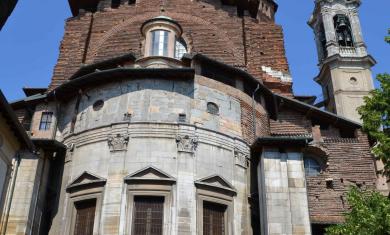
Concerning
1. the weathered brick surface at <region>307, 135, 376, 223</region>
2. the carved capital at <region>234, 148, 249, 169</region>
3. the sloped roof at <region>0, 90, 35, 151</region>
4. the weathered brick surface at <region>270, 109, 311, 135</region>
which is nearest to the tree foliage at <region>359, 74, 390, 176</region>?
the carved capital at <region>234, 148, 249, 169</region>

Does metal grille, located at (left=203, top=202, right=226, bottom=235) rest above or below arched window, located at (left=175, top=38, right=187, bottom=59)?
below

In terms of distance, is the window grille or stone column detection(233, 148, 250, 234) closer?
stone column detection(233, 148, 250, 234)

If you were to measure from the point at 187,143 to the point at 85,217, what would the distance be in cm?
510

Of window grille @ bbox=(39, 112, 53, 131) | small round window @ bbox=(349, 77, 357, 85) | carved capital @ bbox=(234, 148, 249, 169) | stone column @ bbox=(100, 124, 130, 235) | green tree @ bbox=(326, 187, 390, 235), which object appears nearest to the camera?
green tree @ bbox=(326, 187, 390, 235)

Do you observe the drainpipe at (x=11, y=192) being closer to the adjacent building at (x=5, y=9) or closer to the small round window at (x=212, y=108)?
the small round window at (x=212, y=108)

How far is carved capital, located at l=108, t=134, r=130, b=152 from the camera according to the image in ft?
63.7

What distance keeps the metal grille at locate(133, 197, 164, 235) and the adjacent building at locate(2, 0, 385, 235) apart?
0.13ft

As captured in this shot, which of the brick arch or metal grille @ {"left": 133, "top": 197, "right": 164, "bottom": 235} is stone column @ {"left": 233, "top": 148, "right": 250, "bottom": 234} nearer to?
metal grille @ {"left": 133, "top": 197, "right": 164, "bottom": 235}

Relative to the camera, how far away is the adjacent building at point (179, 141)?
60.9ft

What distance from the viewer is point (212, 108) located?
21.2 meters

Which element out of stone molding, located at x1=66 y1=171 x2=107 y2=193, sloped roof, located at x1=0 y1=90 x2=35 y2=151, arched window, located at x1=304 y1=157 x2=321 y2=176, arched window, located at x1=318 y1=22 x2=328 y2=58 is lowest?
stone molding, located at x1=66 y1=171 x2=107 y2=193

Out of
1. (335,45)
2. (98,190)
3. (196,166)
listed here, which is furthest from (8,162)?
(335,45)

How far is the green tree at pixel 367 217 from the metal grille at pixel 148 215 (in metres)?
6.40

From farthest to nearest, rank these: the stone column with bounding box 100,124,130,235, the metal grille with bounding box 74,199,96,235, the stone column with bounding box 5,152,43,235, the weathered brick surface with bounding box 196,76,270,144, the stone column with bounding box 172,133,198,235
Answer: the weathered brick surface with bounding box 196,76,270,144, the stone column with bounding box 5,152,43,235, the metal grille with bounding box 74,199,96,235, the stone column with bounding box 172,133,198,235, the stone column with bounding box 100,124,130,235
